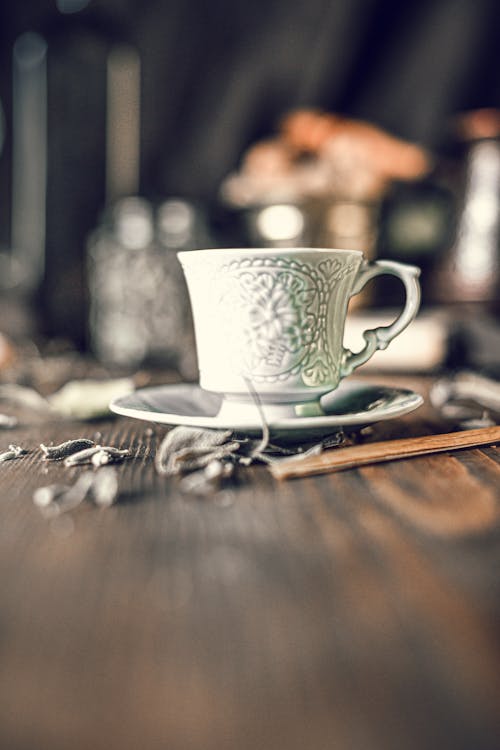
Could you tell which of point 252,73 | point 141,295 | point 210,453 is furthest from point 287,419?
point 252,73

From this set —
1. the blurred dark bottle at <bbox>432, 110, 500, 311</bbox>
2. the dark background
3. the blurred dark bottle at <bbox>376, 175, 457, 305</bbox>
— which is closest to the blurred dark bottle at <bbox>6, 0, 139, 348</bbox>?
the dark background

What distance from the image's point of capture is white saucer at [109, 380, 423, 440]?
17.0 inches

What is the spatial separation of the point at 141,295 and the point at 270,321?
66cm

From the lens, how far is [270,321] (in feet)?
1.56

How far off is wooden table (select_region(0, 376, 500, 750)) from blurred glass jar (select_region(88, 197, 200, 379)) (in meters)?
0.74

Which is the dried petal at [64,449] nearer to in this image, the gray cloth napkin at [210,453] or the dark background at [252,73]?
the gray cloth napkin at [210,453]

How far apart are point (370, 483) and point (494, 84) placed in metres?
1.67

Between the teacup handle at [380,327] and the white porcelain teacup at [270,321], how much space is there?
2 centimetres

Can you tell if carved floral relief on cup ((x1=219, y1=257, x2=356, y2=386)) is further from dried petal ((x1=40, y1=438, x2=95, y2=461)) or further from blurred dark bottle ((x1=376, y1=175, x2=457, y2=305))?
blurred dark bottle ((x1=376, y1=175, x2=457, y2=305))

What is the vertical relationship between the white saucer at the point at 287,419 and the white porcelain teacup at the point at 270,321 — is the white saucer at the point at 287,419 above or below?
below

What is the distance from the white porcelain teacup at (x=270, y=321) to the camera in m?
0.47

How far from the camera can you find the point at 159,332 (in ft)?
3.63

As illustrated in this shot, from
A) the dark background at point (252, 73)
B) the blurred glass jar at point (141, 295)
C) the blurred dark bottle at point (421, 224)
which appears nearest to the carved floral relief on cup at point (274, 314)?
the blurred glass jar at point (141, 295)

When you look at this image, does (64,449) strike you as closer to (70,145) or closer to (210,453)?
(210,453)
